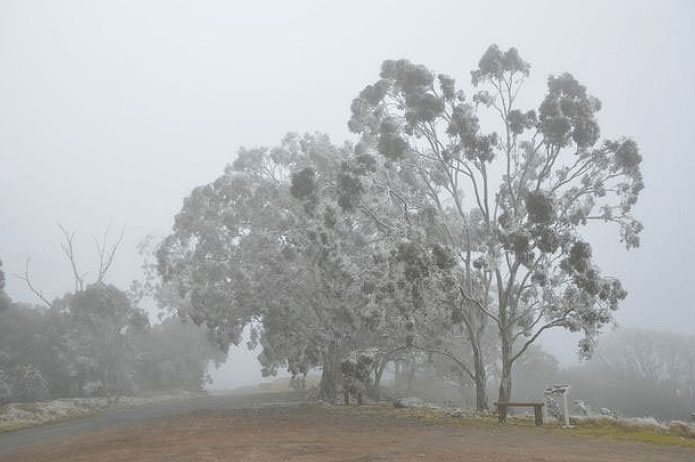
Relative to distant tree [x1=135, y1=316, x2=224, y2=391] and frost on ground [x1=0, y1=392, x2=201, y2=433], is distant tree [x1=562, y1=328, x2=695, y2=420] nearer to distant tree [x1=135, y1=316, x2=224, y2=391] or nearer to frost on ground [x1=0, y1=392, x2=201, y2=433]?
distant tree [x1=135, y1=316, x2=224, y2=391]

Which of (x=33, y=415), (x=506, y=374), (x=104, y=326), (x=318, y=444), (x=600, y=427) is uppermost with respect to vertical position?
(x=104, y=326)

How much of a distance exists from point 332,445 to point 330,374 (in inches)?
794

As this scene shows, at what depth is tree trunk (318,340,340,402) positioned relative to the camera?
33.1 m

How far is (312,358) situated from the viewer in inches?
1323

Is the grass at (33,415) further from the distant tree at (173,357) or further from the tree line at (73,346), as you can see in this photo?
the distant tree at (173,357)

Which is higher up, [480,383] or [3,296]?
[3,296]

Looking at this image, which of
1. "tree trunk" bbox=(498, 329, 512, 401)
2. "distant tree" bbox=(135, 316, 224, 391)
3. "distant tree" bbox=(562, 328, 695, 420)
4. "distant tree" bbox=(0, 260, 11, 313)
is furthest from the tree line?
"distant tree" bbox=(562, 328, 695, 420)

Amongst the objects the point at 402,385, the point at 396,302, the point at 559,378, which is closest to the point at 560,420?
the point at 396,302

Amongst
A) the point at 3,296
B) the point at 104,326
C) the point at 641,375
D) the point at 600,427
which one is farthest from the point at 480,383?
the point at 641,375

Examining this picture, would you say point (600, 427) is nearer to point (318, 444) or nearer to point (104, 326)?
point (318, 444)

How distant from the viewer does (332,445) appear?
13945 millimetres

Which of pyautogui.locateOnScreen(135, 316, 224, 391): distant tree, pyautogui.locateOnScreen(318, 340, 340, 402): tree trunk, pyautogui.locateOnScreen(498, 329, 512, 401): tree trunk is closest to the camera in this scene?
pyautogui.locateOnScreen(498, 329, 512, 401): tree trunk

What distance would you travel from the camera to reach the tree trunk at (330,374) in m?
33.1

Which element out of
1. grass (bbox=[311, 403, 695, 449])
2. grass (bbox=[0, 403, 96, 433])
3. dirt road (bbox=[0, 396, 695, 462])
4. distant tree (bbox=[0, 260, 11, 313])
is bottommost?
grass (bbox=[0, 403, 96, 433])
